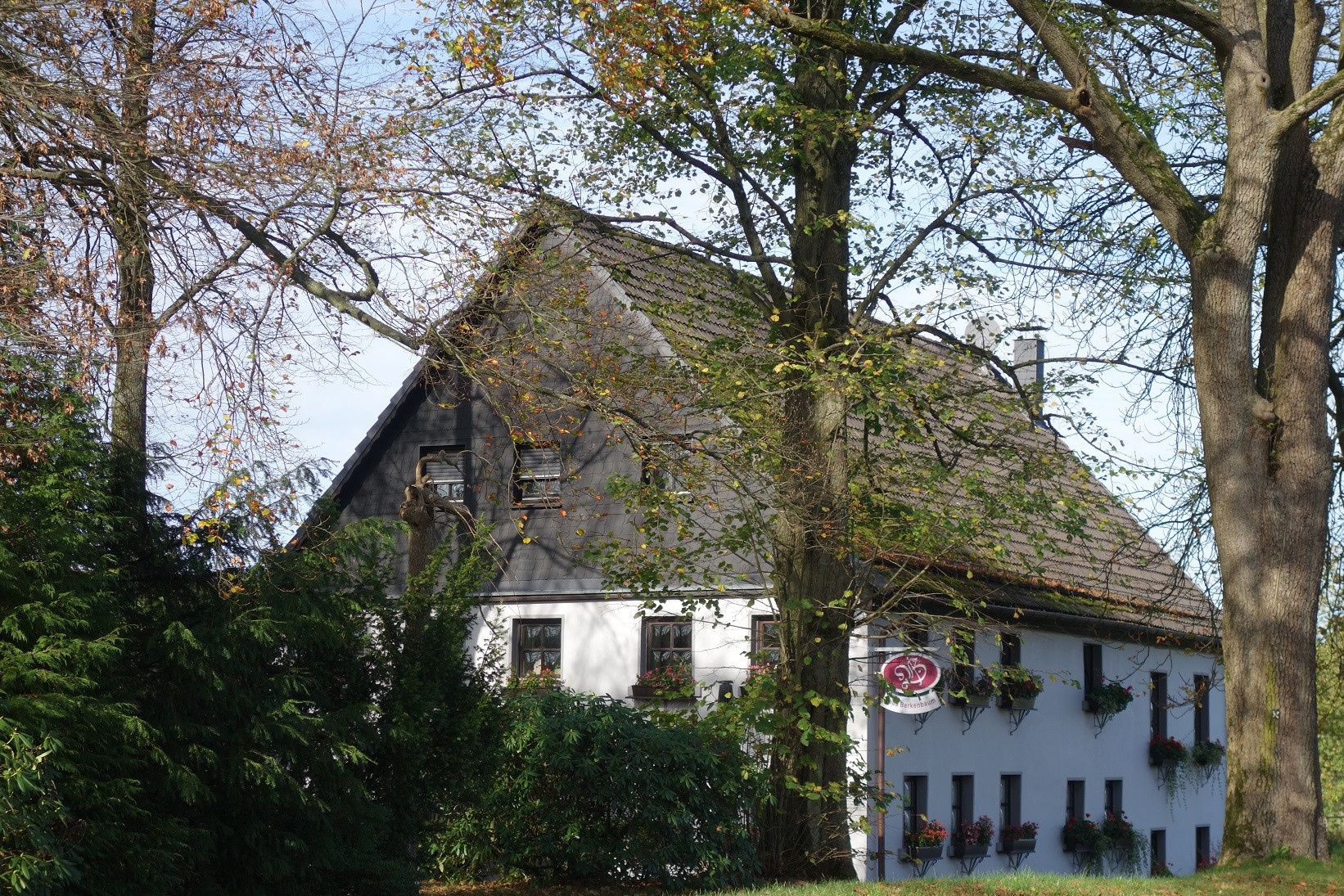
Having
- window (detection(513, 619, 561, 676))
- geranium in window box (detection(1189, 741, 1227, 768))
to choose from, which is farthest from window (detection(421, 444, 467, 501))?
geranium in window box (detection(1189, 741, 1227, 768))

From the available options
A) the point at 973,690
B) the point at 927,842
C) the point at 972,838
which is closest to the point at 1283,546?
the point at 927,842

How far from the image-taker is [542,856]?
617 inches

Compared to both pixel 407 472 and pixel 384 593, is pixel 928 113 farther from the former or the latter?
pixel 407 472

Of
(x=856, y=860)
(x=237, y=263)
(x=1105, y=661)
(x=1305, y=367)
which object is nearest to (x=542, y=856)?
(x=856, y=860)

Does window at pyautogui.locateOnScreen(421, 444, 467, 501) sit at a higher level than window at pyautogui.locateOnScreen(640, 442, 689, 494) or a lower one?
higher

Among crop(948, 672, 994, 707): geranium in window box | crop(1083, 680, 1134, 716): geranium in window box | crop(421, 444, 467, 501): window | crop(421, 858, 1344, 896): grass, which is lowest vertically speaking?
crop(421, 858, 1344, 896): grass

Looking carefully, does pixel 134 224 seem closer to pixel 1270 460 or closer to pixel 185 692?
pixel 185 692

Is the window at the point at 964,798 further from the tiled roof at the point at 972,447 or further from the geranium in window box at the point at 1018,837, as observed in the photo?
the tiled roof at the point at 972,447

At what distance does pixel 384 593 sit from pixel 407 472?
11544 millimetres

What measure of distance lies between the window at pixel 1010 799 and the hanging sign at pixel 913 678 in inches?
309

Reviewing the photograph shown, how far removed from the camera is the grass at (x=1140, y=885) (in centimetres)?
1057

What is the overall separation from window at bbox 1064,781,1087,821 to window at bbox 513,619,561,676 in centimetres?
960

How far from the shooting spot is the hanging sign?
51.9 feet

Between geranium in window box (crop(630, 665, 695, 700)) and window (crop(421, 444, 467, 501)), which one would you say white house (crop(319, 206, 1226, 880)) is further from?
geranium in window box (crop(630, 665, 695, 700))
